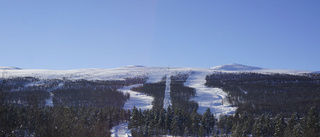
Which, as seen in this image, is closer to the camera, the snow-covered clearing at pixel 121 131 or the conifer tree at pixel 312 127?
the conifer tree at pixel 312 127

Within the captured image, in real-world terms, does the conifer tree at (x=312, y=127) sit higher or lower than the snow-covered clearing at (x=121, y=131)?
higher

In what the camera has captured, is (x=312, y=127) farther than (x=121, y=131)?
No

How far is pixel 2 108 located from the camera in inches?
646

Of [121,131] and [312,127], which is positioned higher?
[312,127]

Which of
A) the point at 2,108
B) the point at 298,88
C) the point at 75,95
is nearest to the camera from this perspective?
the point at 2,108

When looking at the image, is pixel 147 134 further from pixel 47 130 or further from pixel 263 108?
pixel 263 108

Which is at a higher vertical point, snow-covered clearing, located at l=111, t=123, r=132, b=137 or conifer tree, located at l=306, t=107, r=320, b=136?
conifer tree, located at l=306, t=107, r=320, b=136

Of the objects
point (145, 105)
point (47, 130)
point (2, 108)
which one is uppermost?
point (2, 108)

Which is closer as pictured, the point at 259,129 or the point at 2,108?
the point at 2,108

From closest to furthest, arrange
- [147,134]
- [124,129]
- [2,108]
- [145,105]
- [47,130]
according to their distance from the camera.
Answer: [2,108]
[47,130]
[147,134]
[124,129]
[145,105]

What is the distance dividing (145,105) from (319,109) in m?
110

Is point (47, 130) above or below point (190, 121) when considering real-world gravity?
above

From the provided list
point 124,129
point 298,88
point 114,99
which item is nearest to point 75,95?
point 114,99

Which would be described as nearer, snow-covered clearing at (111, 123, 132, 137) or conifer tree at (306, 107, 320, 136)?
conifer tree at (306, 107, 320, 136)
